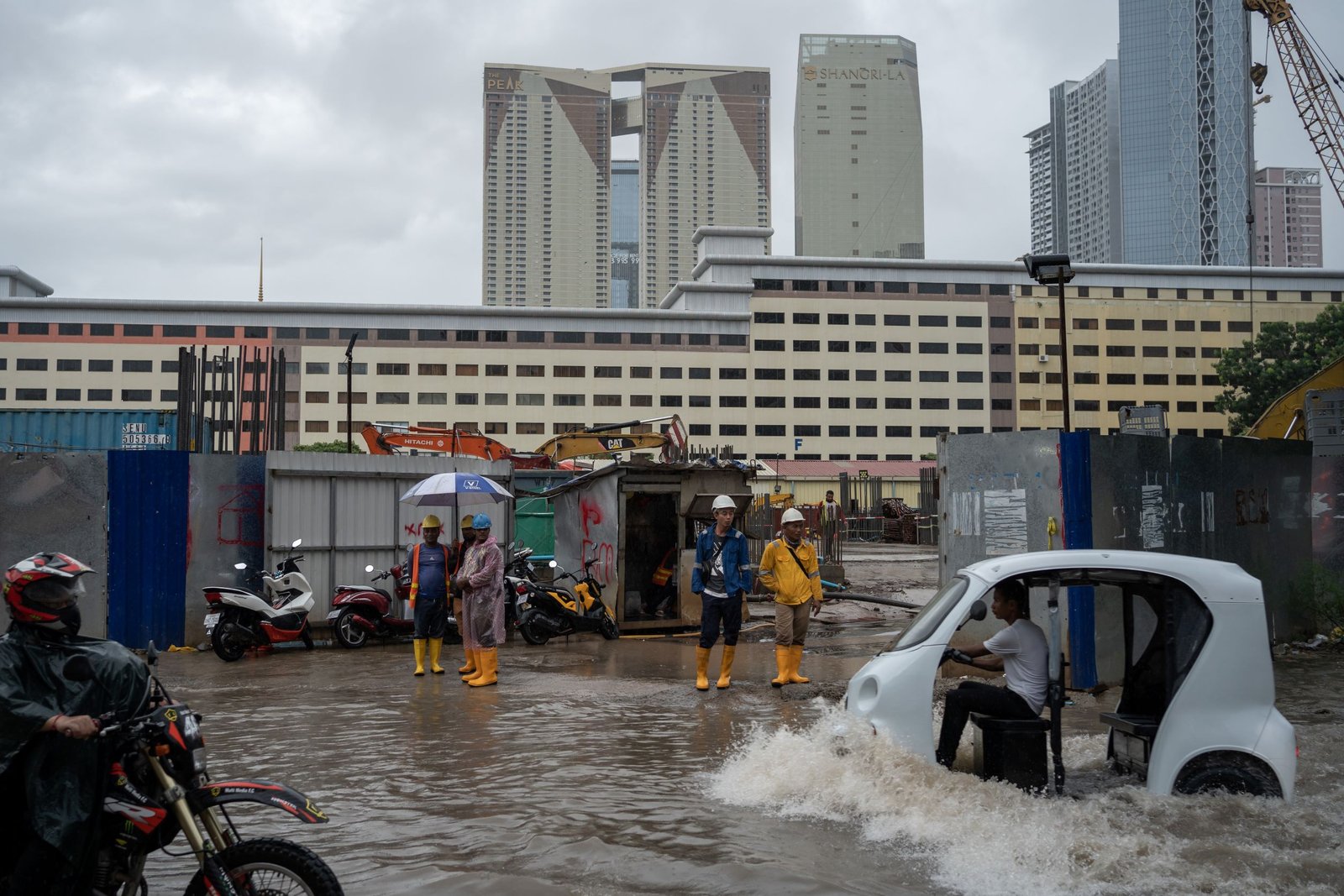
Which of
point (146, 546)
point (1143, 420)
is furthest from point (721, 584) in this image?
point (146, 546)

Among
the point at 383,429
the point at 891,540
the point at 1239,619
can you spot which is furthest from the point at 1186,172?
the point at 1239,619

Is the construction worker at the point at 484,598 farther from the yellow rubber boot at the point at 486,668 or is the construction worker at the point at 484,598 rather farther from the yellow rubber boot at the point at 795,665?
the yellow rubber boot at the point at 795,665

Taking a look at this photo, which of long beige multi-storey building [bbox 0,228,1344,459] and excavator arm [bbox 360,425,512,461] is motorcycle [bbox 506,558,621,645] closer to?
excavator arm [bbox 360,425,512,461]

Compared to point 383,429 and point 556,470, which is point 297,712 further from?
point 383,429

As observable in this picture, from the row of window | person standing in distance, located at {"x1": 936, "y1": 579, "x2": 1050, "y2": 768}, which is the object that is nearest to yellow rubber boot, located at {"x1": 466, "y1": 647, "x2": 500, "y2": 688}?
person standing in distance, located at {"x1": 936, "y1": 579, "x2": 1050, "y2": 768}

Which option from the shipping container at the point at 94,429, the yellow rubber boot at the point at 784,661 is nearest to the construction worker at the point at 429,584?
the yellow rubber boot at the point at 784,661

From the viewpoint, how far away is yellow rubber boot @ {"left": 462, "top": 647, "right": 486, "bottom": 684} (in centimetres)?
1129

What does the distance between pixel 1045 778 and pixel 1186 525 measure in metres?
6.60

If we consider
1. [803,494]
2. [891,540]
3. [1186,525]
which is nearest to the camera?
[1186,525]

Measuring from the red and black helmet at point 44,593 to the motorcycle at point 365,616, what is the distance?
1077cm

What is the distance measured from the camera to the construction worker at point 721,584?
10719 mm

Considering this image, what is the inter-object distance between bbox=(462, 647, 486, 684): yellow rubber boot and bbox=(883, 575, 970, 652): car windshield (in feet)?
19.0

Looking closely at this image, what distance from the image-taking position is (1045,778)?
6.04 meters

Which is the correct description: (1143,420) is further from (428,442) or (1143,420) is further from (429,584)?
(428,442)
